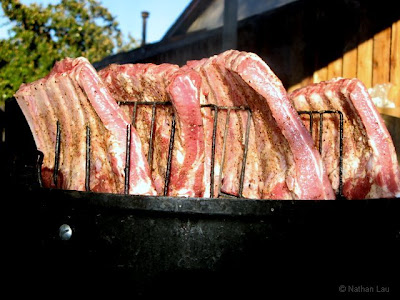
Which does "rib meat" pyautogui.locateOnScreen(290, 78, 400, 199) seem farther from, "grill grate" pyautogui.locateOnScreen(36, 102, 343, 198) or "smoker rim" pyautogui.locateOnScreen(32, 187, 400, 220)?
"smoker rim" pyautogui.locateOnScreen(32, 187, 400, 220)

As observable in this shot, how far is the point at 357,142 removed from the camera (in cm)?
260

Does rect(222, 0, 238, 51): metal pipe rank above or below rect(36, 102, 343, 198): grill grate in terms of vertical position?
above

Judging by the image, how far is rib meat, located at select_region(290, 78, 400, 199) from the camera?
2.41 meters

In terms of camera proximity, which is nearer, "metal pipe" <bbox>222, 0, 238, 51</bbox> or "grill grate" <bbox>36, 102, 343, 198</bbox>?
"grill grate" <bbox>36, 102, 343, 198</bbox>

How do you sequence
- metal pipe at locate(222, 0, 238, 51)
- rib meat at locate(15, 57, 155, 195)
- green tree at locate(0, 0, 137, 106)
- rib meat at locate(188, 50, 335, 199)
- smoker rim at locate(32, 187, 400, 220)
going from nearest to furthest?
smoker rim at locate(32, 187, 400, 220)
rib meat at locate(188, 50, 335, 199)
rib meat at locate(15, 57, 155, 195)
metal pipe at locate(222, 0, 238, 51)
green tree at locate(0, 0, 137, 106)

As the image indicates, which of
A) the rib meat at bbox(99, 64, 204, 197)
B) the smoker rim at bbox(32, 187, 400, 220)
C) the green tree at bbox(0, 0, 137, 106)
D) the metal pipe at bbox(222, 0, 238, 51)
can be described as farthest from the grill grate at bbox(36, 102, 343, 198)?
the green tree at bbox(0, 0, 137, 106)

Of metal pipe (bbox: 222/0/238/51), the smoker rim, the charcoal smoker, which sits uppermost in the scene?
metal pipe (bbox: 222/0/238/51)

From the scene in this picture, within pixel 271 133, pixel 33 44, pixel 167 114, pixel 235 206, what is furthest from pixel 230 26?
pixel 33 44

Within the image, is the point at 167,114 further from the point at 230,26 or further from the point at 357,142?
the point at 230,26

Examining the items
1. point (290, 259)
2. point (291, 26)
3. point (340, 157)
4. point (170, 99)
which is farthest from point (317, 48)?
point (290, 259)

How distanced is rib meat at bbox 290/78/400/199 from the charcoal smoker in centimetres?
54

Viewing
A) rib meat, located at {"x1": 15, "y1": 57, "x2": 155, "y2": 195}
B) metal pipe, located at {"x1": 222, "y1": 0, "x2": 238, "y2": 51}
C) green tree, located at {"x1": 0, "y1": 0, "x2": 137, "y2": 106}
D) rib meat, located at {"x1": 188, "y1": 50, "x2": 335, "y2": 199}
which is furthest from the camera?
green tree, located at {"x1": 0, "y1": 0, "x2": 137, "y2": 106}

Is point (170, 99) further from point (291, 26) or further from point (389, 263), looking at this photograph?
point (291, 26)

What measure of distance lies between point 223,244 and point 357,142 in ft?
3.97
